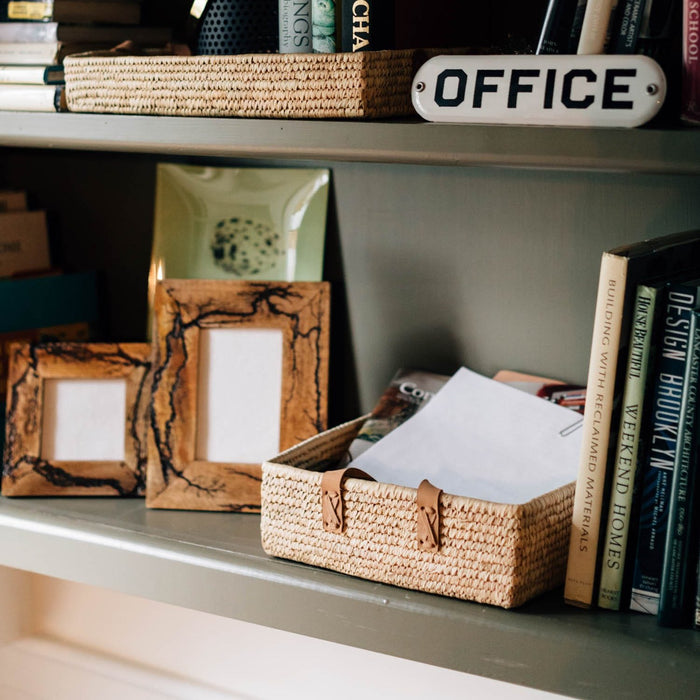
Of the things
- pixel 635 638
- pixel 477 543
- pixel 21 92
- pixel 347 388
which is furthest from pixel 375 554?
pixel 21 92

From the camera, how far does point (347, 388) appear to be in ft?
4.17

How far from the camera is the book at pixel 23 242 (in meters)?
1.29

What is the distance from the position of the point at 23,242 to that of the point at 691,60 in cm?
92

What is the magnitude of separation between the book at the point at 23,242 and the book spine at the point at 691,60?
2.97ft

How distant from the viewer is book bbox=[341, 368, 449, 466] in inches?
42.2

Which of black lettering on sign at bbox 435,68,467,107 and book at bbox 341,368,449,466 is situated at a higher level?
black lettering on sign at bbox 435,68,467,107

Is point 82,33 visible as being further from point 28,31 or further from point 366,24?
point 366,24

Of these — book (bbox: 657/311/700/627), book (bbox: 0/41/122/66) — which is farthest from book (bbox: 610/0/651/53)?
book (bbox: 0/41/122/66)

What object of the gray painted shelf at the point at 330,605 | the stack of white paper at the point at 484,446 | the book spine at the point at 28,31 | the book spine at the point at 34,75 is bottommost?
Result: the gray painted shelf at the point at 330,605

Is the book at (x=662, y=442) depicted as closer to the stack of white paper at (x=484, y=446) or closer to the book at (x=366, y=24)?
the stack of white paper at (x=484, y=446)

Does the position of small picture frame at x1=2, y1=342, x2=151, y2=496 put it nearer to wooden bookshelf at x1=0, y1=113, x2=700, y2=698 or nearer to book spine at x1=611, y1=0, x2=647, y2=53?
wooden bookshelf at x1=0, y1=113, x2=700, y2=698

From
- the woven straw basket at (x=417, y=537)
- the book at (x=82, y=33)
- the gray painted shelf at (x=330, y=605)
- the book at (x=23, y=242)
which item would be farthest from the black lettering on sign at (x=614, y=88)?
the book at (x=23, y=242)

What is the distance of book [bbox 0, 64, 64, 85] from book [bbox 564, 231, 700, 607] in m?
0.64

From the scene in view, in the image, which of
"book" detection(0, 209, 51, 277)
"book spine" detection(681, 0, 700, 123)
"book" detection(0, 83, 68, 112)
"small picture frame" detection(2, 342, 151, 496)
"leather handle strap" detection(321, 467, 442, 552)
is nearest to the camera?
"book spine" detection(681, 0, 700, 123)
